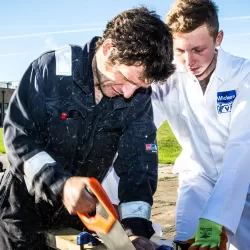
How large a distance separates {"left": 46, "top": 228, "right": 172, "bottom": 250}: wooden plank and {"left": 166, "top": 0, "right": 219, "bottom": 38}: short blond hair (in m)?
1.34

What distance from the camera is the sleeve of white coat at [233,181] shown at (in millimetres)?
2760

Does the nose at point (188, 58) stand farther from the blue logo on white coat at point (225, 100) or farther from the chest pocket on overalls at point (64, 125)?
the chest pocket on overalls at point (64, 125)

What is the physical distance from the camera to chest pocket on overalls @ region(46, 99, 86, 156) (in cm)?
240

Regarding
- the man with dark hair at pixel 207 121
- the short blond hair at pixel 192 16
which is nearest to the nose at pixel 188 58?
the man with dark hair at pixel 207 121

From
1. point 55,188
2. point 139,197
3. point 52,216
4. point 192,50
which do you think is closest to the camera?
point 55,188

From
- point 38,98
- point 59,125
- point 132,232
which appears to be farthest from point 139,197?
point 38,98

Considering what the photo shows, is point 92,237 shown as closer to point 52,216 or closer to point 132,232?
point 132,232

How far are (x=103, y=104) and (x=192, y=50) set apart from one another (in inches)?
32.4

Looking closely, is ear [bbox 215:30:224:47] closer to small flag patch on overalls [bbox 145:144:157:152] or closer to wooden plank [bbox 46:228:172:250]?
small flag patch on overalls [bbox 145:144:157:152]

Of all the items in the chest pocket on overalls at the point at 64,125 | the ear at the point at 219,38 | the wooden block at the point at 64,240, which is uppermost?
the ear at the point at 219,38

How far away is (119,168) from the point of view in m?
2.54

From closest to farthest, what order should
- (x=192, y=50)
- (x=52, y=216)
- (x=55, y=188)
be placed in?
(x=55, y=188)
(x=52, y=216)
(x=192, y=50)

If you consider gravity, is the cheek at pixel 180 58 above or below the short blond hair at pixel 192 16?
below

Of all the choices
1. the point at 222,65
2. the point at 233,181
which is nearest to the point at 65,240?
the point at 233,181
